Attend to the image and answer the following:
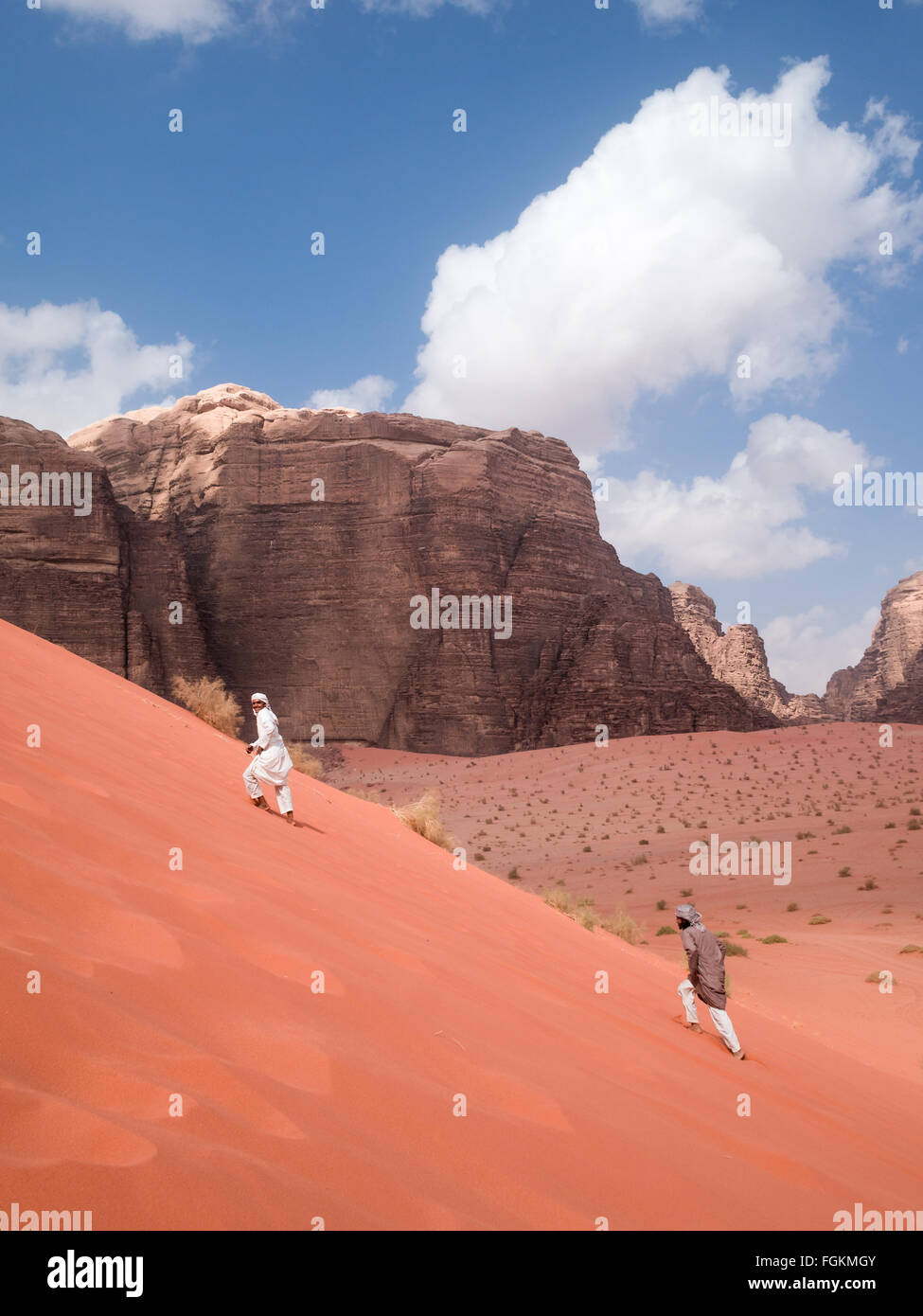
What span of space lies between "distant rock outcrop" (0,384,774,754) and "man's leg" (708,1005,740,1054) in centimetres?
4032

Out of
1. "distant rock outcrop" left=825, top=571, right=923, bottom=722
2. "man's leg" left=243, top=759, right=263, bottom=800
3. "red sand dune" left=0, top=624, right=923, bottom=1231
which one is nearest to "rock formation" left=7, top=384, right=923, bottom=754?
"distant rock outcrop" left=825, top=571, right=923, bottom=722

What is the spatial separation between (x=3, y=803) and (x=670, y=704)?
148 feet

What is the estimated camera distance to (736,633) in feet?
268

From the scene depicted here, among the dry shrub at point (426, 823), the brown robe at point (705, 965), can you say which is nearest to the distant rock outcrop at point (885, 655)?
the dry shrub at point (426, 823)

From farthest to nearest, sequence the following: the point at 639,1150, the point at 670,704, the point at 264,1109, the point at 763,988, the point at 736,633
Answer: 1. the point at 736,633
2. the point at 670,704
3. the point at 763,988
4. the point at 639,1150
5. the point at 264,1109

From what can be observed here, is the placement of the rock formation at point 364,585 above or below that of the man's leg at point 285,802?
above

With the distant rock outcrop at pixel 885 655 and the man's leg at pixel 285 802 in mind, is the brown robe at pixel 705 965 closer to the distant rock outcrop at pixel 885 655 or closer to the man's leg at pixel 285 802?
the man's leg at pixel 285 802

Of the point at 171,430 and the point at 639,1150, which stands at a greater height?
the point at 171,430

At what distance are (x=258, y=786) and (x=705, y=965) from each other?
3652mm

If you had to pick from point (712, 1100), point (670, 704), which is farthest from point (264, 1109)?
point (670, 704)

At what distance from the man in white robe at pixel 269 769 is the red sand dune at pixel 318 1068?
Answer: 3.97 ft

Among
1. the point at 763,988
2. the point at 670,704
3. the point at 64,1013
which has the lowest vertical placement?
the point at 763,988

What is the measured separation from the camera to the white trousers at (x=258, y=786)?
7121 millimetres
